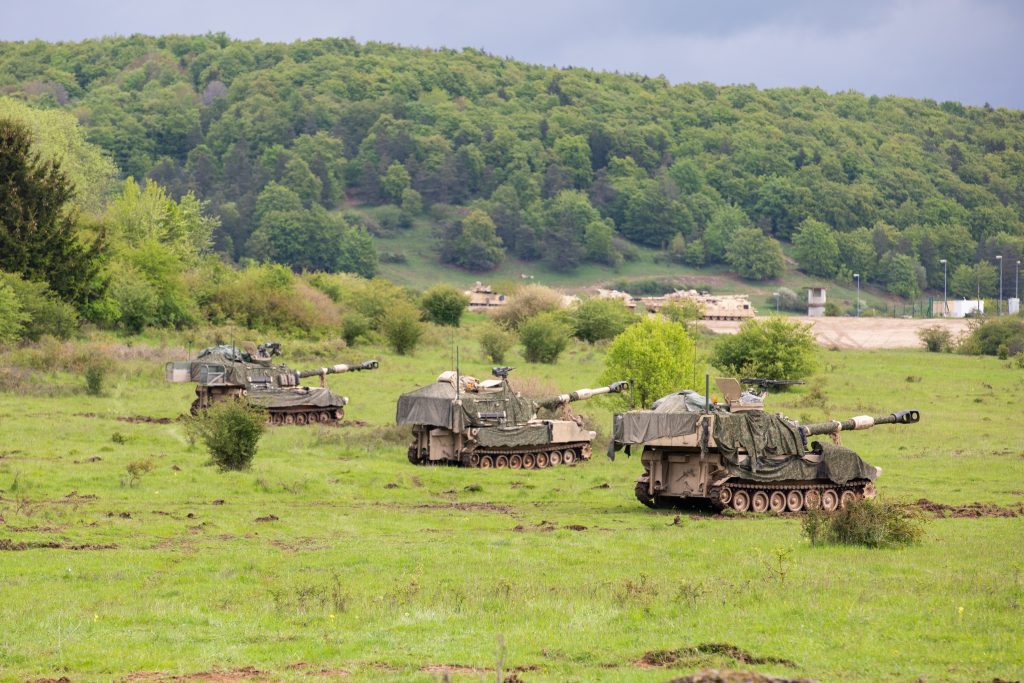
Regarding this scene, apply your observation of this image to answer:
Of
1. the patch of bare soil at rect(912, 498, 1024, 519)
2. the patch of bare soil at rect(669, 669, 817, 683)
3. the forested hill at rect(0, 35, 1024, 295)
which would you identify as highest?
the forested hill at rect(0, 35, 1024, 295)

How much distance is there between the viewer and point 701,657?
1234 cm

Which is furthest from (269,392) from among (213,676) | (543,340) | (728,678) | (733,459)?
(728,678)

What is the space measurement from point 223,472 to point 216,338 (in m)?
33.3

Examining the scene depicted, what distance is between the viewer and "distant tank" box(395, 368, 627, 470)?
102ft

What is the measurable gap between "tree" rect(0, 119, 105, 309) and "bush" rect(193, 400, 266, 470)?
2876cm

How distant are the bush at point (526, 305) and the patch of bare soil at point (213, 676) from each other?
61.1 meters

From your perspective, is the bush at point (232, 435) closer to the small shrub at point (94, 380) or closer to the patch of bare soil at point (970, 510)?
the patch of bare soil at point (970, 510)

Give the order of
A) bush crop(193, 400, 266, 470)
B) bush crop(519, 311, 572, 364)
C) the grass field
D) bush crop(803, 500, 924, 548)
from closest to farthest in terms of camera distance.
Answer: the grass field, bush crop(803, 500, 924, 548), bush crop(193, 400, 266, 470), bush crop(519, 311, 572, 364)

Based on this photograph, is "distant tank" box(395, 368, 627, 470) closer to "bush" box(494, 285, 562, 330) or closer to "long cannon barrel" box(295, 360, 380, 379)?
"long cannon barrel" box(295, 360, 380, 379)

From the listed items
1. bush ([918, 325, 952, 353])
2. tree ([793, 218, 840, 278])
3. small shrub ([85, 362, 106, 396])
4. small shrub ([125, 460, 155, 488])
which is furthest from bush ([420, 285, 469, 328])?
tree ([793, 218, 840, 278])

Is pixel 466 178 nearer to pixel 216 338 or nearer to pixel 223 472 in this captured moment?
pixel 216 338

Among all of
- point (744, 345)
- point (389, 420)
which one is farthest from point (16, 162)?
point (744, 345)

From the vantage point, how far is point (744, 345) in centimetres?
5259

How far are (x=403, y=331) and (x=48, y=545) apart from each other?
4255 centimetres
